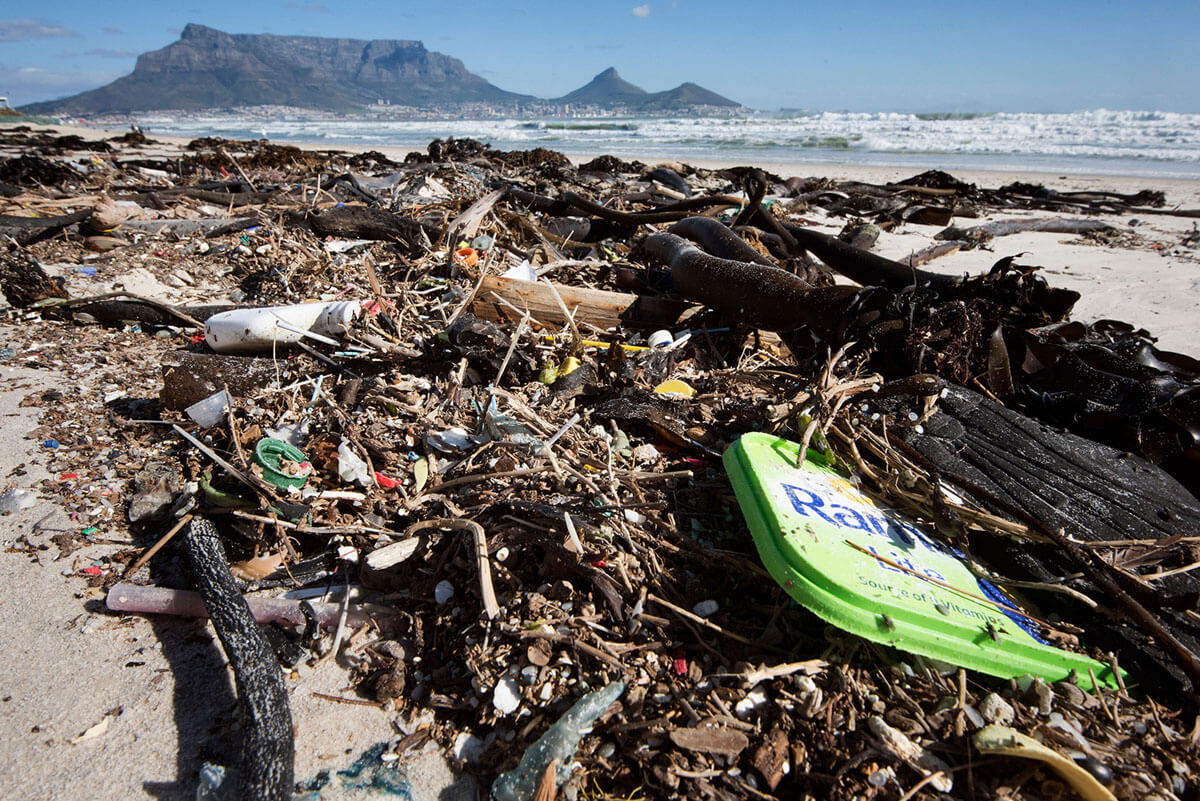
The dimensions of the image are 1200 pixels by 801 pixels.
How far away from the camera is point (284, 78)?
345 ft

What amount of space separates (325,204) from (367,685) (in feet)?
16.6

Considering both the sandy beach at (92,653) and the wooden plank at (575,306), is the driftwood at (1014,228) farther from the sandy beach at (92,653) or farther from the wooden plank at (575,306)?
the wooden plank at (575,306)

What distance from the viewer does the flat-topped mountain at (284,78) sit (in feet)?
288

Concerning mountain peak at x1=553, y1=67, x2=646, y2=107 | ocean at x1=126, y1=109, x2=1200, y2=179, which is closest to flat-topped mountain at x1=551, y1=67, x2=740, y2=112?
mountain peak at x1=553, y1=67, x2=646, y2=107

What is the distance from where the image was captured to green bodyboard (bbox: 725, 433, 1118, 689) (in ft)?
4.16

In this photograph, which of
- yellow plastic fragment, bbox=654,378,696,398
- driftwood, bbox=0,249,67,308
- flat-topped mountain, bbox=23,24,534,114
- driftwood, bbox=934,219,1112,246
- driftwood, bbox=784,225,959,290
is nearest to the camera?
yellow plastic fragment, bbox=654,378,696,398

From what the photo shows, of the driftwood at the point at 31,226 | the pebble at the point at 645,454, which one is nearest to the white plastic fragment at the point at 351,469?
the pebble at the point at 645,454

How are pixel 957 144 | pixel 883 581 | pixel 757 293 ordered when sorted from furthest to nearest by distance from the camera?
pixel 957 144 < pixel 757 293 < pixel 883 581

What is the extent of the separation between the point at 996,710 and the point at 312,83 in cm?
13044

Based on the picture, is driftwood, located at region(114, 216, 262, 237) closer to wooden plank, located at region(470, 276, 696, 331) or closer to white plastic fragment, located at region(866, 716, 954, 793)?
wooden plank, located at region(470, 276, 696, 331)

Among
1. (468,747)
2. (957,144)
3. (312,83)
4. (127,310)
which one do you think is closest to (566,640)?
(468,747)

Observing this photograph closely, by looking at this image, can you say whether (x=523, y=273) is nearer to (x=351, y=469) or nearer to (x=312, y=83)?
(x=351, y=469)

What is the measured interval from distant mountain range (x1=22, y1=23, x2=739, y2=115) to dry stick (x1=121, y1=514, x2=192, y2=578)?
3085 inches

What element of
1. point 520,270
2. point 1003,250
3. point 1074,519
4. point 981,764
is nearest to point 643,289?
point 520,270
